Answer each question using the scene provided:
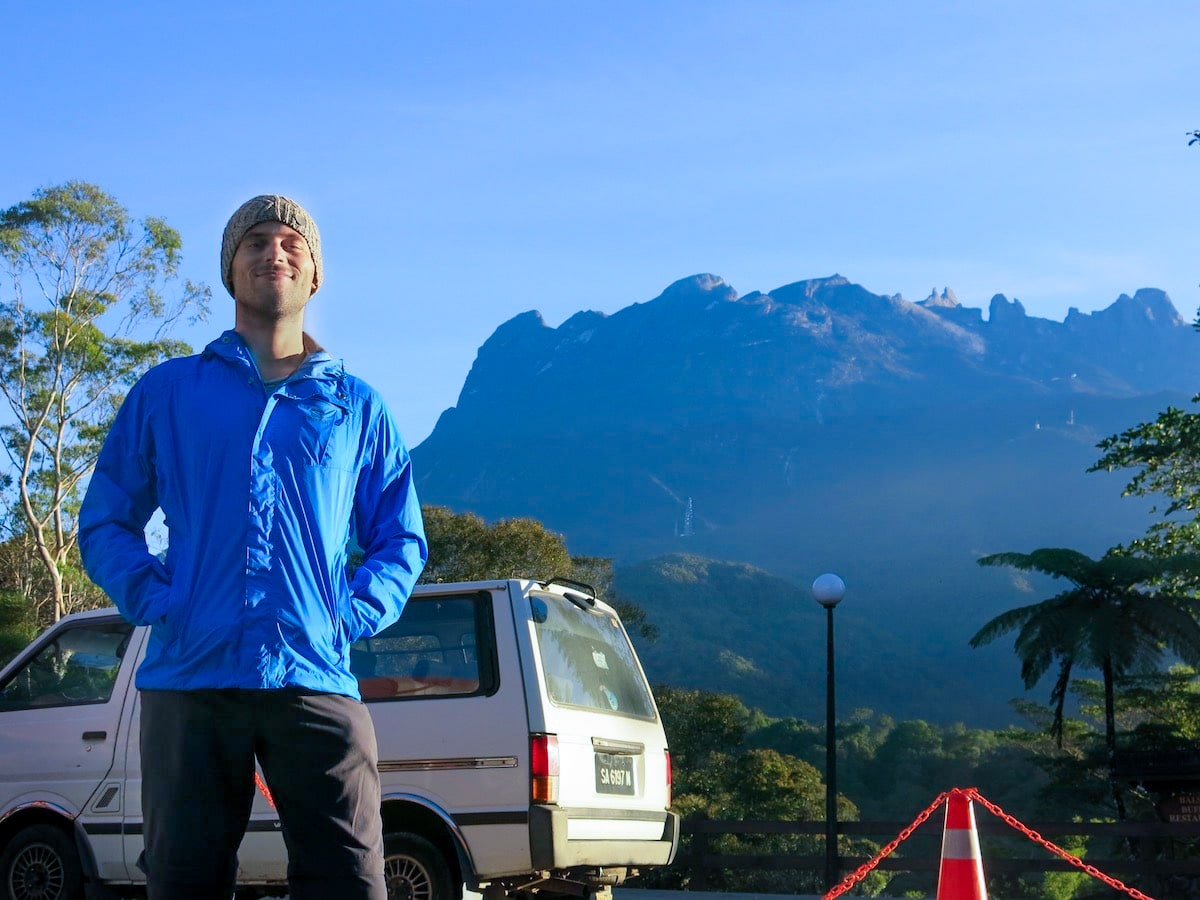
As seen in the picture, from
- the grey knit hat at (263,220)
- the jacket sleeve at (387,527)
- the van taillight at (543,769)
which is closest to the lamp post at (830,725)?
the van taillight at (543,769)

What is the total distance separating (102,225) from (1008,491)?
561ft

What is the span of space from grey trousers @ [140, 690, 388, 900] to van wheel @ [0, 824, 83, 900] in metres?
6.03

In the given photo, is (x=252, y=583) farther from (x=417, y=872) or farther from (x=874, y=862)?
(x=874, y=862)

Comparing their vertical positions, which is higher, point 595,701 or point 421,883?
point 595,701

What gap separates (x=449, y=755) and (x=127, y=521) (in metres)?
4.72

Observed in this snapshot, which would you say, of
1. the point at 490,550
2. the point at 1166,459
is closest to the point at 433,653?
the point at 1166,459

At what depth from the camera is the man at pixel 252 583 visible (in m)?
2.57

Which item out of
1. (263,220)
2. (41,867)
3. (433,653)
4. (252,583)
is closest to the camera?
(252,583)

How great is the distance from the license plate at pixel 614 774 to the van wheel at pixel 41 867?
117 inches

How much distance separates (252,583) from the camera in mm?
2611

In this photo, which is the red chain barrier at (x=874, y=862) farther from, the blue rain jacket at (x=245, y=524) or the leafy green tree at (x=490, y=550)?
the leafy green tree at (x=490, y=550)

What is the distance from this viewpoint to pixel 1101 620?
25.2 m

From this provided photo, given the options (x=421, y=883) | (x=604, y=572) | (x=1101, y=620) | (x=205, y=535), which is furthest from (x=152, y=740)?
(x=604, y=572)

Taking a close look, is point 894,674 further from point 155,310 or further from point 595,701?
point 595,701
